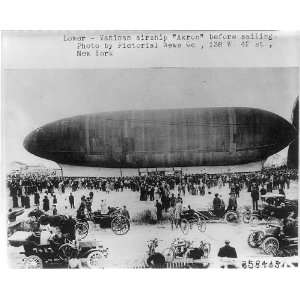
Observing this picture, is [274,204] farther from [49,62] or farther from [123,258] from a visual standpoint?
[49,62]

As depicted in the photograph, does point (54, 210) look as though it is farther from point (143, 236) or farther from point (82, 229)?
point (143, 236)

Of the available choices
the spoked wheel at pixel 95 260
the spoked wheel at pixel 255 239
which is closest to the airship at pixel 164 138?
the spoked wheel at pixel 255 239

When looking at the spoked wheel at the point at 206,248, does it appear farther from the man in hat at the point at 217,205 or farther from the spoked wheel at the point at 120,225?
the spoked wheel at the point at 120,225

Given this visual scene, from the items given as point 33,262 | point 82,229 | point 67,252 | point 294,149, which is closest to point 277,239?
point 294,149

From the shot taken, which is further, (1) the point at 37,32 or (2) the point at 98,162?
(2) the point at 98,162

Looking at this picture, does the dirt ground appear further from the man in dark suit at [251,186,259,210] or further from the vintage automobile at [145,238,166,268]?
the man in dark suit at [251,186,259,210]

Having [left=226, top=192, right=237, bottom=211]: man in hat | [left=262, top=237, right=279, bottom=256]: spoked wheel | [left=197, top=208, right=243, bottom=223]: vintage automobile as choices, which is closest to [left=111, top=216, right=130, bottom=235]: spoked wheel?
[left=197, top=208, right=243, bottom=223]: vintage automobile
